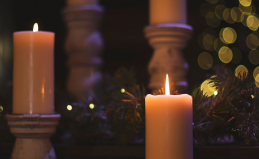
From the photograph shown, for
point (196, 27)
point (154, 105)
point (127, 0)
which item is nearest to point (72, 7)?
point (154, 105)

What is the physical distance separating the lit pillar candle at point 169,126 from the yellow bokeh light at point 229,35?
2347mm

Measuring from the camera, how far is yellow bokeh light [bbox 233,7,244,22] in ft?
9.13

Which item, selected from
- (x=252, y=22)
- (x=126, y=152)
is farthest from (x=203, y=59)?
(x=126, y=152)

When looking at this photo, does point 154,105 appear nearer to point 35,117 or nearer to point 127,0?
point 35,117

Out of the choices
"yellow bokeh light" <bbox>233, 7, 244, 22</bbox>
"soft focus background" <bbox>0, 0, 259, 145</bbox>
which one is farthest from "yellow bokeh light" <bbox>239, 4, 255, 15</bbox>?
"yellow bokeh light" <bbox>233, 7, 244, 22</bbox>

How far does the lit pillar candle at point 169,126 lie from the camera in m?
0.73

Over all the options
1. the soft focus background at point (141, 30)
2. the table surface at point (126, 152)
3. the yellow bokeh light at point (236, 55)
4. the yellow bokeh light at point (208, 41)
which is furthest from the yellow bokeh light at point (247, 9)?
the table surface at point (126, 152)

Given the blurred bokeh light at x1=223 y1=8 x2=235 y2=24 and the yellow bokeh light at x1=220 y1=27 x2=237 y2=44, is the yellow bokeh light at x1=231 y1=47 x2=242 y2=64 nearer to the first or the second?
the yellow bokeh light at x1=220 y1=27 x2=237 y2=44

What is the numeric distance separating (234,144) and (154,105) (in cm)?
34

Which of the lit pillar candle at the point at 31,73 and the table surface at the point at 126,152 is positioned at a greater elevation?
the lit pillar candle at the point at 31,73

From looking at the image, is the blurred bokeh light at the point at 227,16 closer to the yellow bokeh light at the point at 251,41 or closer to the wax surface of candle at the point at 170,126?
the yellow bokeh light at the point at 251,41

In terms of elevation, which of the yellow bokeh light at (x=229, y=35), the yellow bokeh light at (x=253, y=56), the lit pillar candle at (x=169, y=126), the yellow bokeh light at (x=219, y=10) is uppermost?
the yellow bokeh light at (x=219, y=10)

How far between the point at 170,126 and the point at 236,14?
2405 mm

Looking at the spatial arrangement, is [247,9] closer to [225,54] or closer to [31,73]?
[225,54]
